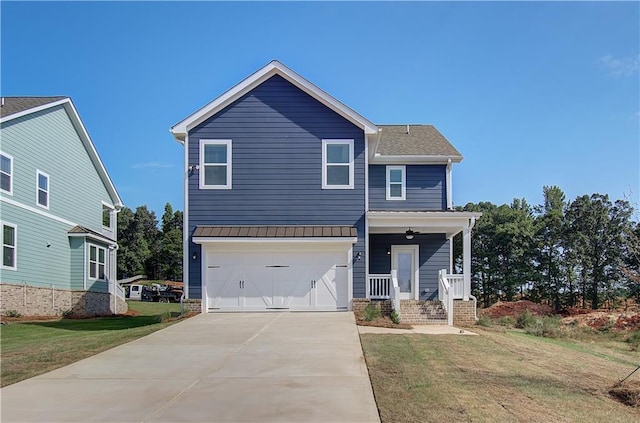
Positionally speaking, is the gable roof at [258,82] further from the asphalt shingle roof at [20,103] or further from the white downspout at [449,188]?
the asphalt shingle roof at [20,103]

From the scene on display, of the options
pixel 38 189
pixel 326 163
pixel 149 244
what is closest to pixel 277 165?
pixel 326 163

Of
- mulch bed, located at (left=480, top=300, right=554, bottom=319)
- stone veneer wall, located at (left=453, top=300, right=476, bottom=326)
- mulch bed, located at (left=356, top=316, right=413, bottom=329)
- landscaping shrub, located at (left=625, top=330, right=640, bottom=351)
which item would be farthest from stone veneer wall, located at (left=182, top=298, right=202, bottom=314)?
mulch bed, located at (left=480, top=300, right=554, bottom=319)

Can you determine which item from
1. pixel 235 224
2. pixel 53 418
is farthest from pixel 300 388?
pixel 235 224

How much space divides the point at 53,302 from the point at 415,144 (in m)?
15.6

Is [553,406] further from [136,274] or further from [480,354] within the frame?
[136,274]

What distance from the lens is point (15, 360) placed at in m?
11.3

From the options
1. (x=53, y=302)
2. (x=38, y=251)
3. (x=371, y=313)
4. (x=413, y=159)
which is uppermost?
(x=413, y=159)

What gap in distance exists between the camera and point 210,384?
30.2 ft

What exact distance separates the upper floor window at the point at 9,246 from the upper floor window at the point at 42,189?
2171mm

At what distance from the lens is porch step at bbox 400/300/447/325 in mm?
18094

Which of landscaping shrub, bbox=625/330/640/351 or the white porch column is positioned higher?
the white porch column

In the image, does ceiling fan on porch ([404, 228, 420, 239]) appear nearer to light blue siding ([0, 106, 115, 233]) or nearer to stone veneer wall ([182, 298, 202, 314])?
stone veneer wall ([182, 298, 202, 314])

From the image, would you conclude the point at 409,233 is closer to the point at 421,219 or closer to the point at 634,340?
the point at 421,219

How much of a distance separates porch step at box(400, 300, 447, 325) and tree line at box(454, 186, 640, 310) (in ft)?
48.3
